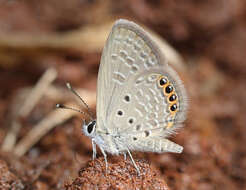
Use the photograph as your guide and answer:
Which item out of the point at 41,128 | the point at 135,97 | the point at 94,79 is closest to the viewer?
the point at 135,97

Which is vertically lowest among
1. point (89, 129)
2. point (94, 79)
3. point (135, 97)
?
point (89, 129)

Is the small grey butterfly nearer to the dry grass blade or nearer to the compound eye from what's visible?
the compound eye

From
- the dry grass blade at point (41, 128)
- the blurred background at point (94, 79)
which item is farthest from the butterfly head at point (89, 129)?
the dry grass blade at point (41, 128)

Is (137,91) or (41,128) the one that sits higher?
(137,91)

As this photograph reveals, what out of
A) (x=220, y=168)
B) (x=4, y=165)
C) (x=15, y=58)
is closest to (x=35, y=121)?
(x=15, y=58)

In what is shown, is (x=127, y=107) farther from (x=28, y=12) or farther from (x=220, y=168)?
(x=28, y=12)

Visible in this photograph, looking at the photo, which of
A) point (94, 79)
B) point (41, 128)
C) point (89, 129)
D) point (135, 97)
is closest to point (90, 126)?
point (89, 129)

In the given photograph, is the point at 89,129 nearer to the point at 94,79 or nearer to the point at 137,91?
the point at 137,91
